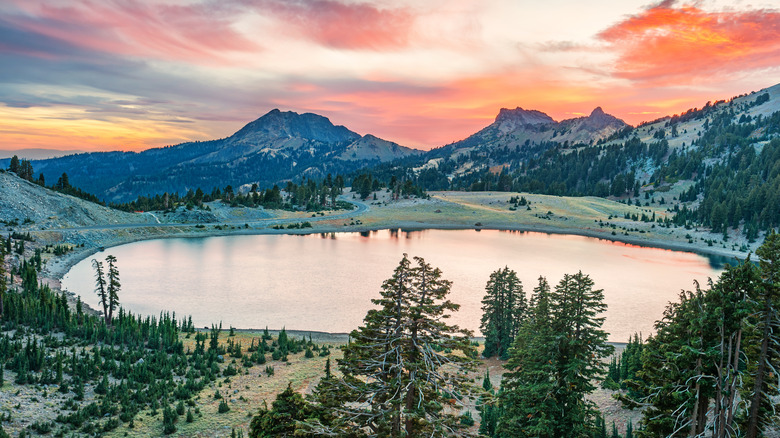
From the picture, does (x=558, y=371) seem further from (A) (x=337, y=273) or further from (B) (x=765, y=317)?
(A) (x=337, y=273)

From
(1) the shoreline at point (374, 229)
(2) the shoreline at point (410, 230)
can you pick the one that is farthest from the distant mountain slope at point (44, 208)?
(2) the shoreline at point (410, 230)

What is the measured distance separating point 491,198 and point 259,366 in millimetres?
159007

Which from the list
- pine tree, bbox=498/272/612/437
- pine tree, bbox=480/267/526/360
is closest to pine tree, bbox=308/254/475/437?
pine tree, bbox=498/272/612/437

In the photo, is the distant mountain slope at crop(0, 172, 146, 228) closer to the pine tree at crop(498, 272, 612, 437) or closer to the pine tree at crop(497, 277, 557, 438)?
the pine tree at crop(497, 277, 557, 438)

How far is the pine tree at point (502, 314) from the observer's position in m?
39.8

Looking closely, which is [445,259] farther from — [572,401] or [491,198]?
[491,198]

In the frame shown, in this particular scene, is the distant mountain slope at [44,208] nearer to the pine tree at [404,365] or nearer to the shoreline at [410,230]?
the shoreline at [410,230]

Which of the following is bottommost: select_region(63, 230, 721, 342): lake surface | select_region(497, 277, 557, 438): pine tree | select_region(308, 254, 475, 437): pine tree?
select_region(63, 230, 721, 342): lake surface

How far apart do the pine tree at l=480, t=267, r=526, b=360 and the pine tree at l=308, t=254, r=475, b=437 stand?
2853cm

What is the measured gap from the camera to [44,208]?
101m

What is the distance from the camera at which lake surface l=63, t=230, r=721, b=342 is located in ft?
165

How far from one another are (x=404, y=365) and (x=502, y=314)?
102 ft

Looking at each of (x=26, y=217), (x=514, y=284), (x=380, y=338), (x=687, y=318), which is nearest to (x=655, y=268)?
(x=514, y=284)

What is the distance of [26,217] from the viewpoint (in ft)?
309
